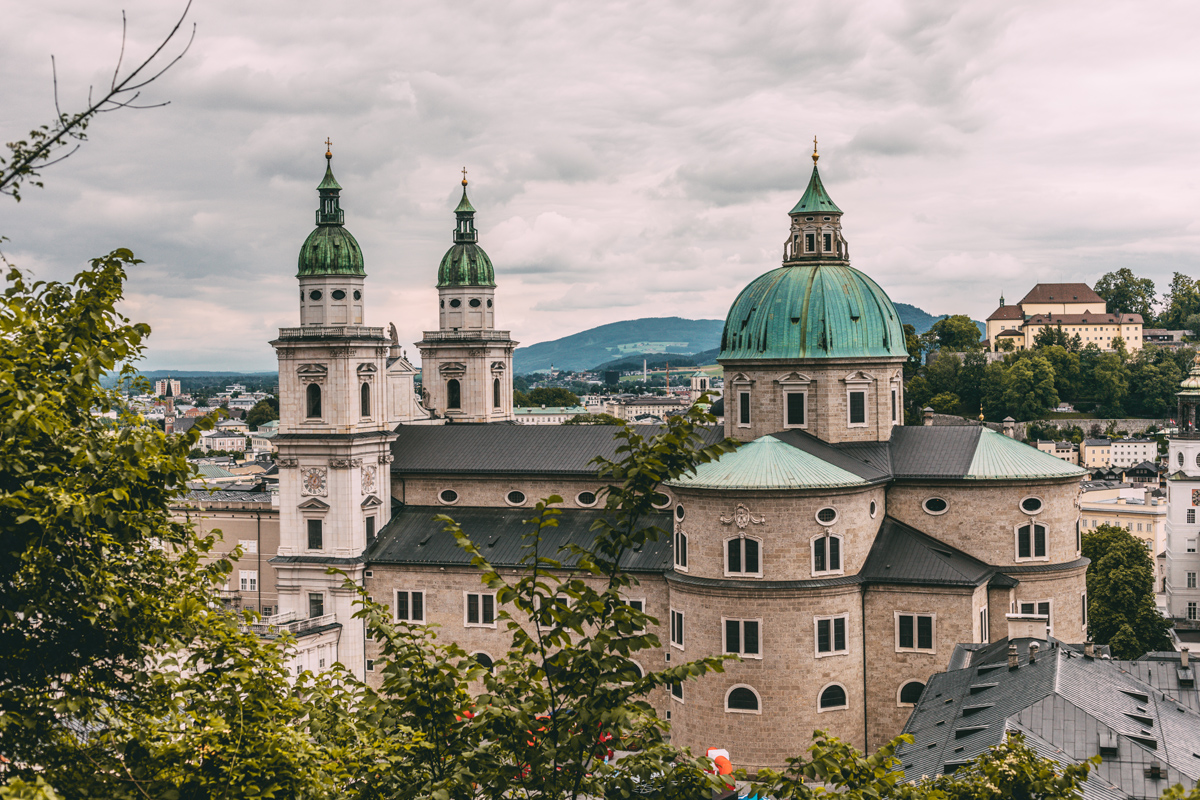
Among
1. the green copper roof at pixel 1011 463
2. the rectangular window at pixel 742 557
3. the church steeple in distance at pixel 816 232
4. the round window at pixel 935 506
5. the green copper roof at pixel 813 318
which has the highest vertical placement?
the church steeple in distance at pixel 816 232

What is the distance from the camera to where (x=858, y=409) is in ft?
173

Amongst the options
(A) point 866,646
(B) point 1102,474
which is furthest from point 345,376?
(B) point 1102,474

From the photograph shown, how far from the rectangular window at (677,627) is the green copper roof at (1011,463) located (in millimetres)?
13654

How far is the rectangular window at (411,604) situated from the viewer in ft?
182

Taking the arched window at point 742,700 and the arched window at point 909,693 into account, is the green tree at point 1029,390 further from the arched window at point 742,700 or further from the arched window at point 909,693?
the arched window at point 742,700

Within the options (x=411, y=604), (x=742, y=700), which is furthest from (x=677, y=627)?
(x=411, y=604)

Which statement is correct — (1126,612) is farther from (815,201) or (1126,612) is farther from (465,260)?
(465,260)

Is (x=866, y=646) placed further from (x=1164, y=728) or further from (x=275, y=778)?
(x=275, y=778)

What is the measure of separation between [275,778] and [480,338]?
192 feet

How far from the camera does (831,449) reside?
169 ft

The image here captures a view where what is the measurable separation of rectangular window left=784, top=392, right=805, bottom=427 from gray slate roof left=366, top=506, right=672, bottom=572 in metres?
7.16

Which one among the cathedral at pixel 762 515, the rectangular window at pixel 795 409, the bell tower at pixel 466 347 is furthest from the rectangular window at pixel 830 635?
the bell tower at pixel 466 347

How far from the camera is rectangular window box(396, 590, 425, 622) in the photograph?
182ft

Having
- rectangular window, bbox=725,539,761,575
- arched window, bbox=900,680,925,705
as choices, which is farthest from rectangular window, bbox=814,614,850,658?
rectangular window, bbox=725,539,761,575
